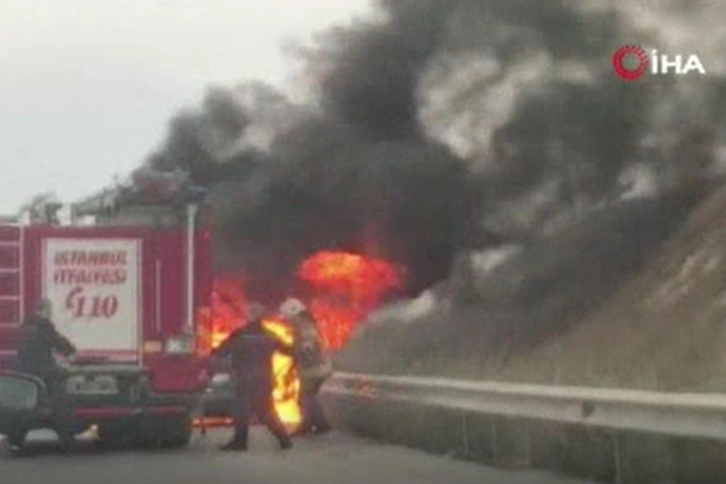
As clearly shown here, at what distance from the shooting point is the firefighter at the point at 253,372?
19.6 metres

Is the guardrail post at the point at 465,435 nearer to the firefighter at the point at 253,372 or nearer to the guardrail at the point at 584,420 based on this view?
the guardrail at the point at 584,420

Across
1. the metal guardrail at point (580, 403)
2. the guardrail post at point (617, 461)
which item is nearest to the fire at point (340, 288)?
the metal guardrail at point (580, 403)

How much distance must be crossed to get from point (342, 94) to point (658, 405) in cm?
1984

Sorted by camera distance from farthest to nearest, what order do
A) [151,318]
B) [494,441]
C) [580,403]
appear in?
[151,318], [494,441], [580,403]

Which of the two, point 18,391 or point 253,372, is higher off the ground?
point 253,372

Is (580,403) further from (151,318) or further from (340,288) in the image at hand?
(340,288)

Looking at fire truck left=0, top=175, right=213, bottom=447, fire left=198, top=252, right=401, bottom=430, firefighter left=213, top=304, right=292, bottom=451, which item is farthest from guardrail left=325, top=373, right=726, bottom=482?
fire left=198, top=252, right=401, bottom=430

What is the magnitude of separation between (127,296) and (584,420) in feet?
22.1

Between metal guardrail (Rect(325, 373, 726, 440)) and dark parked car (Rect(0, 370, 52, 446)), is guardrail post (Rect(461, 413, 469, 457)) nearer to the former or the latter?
metal guardrail (Rect(325, 373, 726, 440))

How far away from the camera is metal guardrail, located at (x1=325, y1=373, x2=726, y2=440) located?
1305 cm

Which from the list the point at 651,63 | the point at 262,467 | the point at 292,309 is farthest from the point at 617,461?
the point at 651,63

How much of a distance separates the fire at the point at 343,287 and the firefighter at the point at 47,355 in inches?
422

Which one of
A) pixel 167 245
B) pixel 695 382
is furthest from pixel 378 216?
pixel 695 382

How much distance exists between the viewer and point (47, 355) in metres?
19.3
